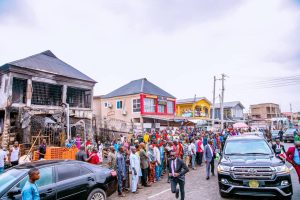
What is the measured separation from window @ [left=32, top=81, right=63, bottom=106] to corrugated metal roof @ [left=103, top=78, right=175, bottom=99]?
10519 mm

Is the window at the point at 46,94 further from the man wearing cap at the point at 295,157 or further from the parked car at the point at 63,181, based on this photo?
the man wearing cap at the point at 295,157

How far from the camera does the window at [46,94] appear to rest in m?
19.0

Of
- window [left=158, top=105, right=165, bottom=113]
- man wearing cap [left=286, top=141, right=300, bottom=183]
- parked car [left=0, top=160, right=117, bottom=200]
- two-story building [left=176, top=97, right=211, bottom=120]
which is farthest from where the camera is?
two-story building [left=176, top=97, right=211, bottom=120]

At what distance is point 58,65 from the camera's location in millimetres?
22047

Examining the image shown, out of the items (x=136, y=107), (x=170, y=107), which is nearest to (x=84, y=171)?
(x=136, y=107)

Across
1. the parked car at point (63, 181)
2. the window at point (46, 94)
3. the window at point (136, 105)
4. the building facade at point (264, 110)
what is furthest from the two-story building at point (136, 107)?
the building facade at point (264, 110)

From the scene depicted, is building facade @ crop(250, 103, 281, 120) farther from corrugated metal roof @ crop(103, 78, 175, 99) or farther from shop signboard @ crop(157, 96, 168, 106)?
corrugated metal roof @ crop(103, 78, 175, 99)

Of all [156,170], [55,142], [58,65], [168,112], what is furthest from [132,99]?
[156,170]

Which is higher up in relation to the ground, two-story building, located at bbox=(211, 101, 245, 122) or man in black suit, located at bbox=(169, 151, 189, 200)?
two-story building, located at bbox=(211, 101, 245, 122)

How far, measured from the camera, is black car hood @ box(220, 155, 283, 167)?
6242 millimetres

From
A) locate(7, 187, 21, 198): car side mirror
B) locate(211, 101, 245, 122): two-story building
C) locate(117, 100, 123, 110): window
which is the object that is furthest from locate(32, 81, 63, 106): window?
locate(211, 101, 245, 122): two-story building

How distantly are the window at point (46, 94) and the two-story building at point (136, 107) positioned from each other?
636 centimetres

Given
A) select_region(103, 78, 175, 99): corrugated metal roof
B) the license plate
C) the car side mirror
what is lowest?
the license plate

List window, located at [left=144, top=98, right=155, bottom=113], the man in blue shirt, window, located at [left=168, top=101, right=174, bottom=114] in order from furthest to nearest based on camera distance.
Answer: window, located at [left=168, top=101, right=174, bottom=114], window, located at [left=144, top=98, right=155, bottom=113], the man in blue shirt
